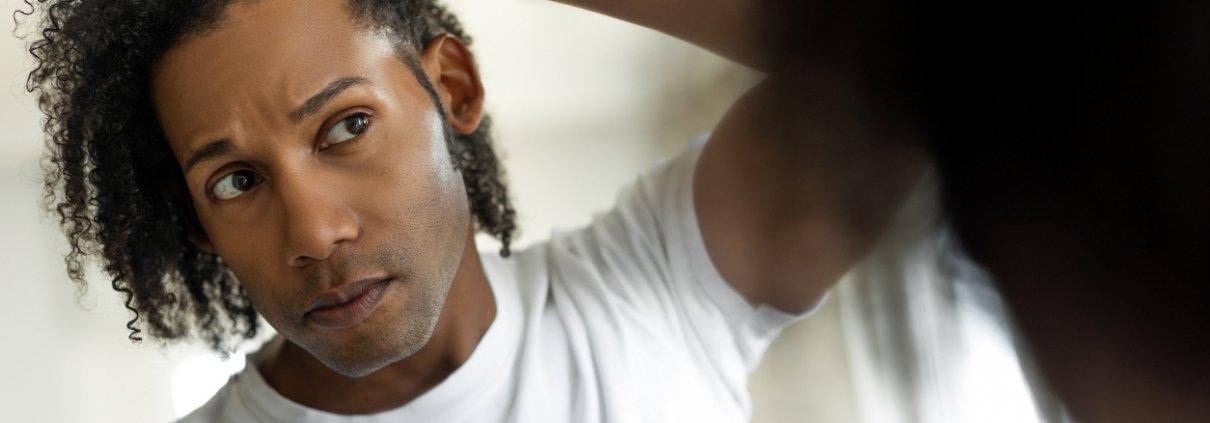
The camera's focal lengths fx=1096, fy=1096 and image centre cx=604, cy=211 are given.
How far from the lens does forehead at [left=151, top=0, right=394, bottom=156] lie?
0.85m

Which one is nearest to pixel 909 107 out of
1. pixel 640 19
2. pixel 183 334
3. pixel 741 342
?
pixel 640 19

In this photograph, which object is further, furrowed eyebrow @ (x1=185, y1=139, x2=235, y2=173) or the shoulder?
the shoulder

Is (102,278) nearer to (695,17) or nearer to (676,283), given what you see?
(676,283)

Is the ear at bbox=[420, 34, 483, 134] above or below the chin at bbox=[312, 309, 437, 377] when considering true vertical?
above

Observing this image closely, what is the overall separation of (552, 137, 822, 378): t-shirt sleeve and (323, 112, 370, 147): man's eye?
0.28 metres

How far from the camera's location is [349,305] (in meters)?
0.88

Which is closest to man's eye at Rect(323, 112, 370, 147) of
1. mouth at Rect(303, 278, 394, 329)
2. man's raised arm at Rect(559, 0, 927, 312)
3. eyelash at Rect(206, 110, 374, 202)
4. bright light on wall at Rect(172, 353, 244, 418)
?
eyelash at Rect(206, 110, 374, 202)

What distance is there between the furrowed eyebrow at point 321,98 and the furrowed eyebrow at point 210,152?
0.18 ft

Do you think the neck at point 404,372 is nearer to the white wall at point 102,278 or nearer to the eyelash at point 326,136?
the eyelash at point 326,136

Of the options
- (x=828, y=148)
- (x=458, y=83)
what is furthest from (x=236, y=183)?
(x=828, y=148)

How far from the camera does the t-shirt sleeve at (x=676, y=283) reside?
102 centimetres

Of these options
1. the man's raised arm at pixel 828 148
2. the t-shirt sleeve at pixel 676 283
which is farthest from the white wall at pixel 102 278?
the man's raised arm at pixel 828 148

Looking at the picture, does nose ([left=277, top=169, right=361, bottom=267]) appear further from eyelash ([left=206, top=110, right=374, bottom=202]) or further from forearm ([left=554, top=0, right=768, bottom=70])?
forearm ([left=554, top=0, right=768, bottom=70])

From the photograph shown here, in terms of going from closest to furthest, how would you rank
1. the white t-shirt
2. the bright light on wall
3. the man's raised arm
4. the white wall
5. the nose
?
the man's raised arm → the nose → the white t-shirt → the bright light on wall → the white wall
